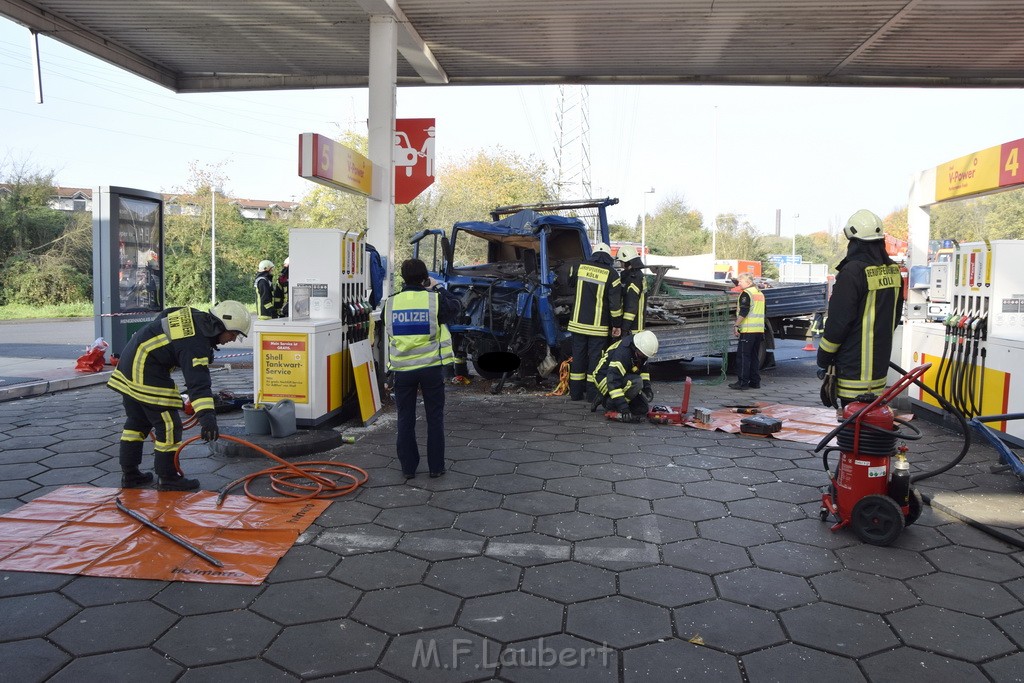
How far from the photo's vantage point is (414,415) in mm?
5238

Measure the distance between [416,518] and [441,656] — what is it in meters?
→ 1.60

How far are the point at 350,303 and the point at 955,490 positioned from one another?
18.0ft

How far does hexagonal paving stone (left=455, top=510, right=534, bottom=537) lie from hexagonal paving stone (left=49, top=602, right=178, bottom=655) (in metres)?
1.70

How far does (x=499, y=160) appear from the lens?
1373 inches

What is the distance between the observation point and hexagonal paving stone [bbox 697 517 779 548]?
162 inches

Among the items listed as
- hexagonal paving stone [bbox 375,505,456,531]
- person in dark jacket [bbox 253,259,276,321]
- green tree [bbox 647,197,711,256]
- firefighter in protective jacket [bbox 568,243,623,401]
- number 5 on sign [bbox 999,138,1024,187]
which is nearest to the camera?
hexagonal paving stone [bbox 375,505,456,531]

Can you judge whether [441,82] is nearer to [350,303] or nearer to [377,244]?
[377,244]

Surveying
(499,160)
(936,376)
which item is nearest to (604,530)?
(936,376)

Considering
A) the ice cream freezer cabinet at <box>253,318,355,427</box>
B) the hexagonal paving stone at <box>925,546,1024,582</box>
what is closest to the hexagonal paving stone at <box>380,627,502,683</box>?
the hexagonal paving stone at <box>925,546,1024,582</box>

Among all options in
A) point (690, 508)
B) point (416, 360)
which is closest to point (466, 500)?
point (416, 360)

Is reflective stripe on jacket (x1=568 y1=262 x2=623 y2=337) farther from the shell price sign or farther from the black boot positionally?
the black boot

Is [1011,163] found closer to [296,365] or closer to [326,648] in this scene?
[296,365]

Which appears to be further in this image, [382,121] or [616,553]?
[382,121]

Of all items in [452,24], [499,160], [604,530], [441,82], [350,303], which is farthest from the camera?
[499,160]
